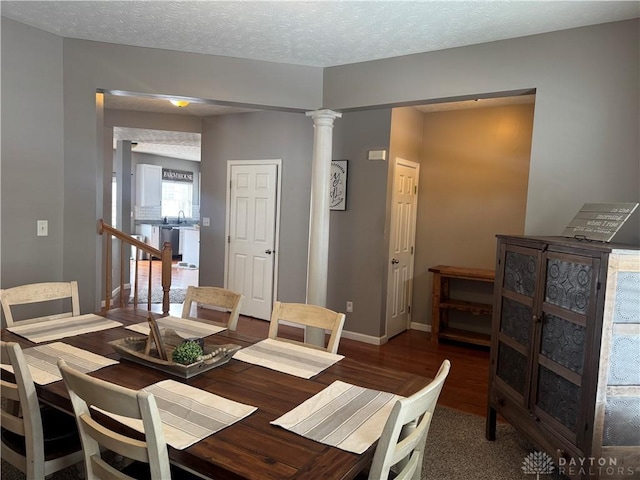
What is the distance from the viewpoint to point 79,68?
3.21 meters

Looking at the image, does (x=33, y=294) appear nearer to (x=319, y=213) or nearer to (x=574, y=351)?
(x=319, y=213)

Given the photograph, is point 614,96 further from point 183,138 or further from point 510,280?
point 183,138

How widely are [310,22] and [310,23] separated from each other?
18mm

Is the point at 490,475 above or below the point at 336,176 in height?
below

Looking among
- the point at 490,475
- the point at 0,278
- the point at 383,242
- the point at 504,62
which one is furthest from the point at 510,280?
the point at 0,278

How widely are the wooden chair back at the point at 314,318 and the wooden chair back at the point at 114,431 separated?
1.01m

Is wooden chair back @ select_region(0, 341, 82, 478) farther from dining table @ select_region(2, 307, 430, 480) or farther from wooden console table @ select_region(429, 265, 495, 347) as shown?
wooden console table @ select_region(429, 265, 495, 347)

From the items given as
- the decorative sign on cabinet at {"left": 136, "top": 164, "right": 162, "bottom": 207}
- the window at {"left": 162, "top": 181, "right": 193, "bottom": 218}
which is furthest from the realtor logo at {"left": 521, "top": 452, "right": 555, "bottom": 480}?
the window at {"left": 162, "top": 181, "right": 193, "bottom": 218}

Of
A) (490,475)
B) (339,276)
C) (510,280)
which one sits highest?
(510,280)

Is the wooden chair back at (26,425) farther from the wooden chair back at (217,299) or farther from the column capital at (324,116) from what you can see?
the column capital at (324,116)

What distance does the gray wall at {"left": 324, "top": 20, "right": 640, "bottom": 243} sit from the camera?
241cm

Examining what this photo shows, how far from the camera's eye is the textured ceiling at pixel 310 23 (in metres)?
2.37

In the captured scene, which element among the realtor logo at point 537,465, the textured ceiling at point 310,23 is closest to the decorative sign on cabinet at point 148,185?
the textured ceiling at point 310,23

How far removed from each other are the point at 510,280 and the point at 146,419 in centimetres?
212
